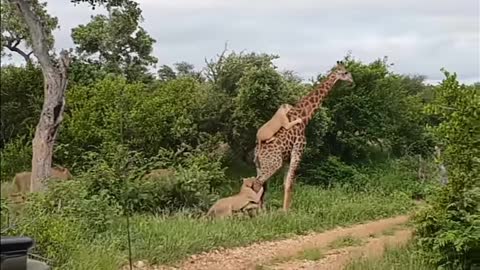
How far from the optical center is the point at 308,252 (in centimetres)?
673

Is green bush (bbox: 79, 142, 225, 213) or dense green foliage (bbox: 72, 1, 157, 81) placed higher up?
dense green foliage (bbox: 72, 1, 157, 81)

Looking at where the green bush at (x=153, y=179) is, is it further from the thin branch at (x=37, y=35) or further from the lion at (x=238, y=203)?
the thin branch at (x=37, y=35)

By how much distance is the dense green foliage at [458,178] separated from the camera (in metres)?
4.98

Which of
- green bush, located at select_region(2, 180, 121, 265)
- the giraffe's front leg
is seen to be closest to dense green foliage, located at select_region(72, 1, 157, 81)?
green bush, located at select_region(2, 180, 121, 265)

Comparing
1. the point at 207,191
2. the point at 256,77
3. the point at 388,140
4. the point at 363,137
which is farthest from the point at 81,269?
the point at 388,140

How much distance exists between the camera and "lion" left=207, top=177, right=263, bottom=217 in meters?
8.14

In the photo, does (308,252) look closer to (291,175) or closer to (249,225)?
(249,225)

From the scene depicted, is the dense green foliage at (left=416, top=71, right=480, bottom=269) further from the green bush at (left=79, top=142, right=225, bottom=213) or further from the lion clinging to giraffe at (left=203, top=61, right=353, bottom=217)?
the lion clinging to giraffe at (left=203, top=61, right=353, bottom=217)

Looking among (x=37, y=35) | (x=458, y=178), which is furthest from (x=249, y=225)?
(x=37, y=35)

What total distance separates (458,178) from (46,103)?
3.06 m

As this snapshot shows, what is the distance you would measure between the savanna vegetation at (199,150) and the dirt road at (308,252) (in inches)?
7.4

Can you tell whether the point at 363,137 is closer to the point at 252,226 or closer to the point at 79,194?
the point at 252,226

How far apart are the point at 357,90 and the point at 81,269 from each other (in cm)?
824

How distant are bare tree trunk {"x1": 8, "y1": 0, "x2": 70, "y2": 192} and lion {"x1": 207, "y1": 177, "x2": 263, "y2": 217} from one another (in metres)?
3.64
